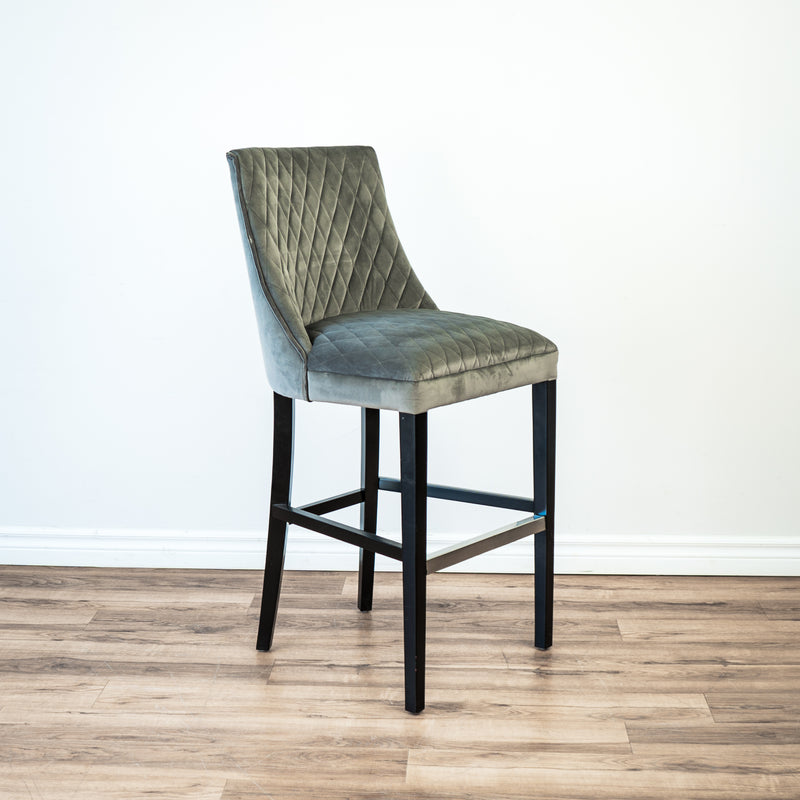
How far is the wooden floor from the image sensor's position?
1.44 m

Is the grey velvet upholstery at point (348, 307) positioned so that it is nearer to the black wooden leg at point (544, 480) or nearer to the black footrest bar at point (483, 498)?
the black wooden leg at point (544, 480)

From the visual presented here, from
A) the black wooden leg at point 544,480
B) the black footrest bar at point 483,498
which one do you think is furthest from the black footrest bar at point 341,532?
the black wooden leg at point 544,480

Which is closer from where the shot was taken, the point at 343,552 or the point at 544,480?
the point at 544,480

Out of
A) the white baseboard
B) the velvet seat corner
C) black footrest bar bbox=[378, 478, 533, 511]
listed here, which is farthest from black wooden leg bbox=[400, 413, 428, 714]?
the white baseboard

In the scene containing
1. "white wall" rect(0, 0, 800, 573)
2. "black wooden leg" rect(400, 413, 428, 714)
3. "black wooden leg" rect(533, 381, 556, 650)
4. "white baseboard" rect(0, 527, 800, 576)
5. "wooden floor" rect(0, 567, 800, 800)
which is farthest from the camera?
"white baseboard" rect(0, 527, 800, 576)

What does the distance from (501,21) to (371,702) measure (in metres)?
1.44

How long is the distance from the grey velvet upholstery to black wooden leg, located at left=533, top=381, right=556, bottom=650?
58 mm

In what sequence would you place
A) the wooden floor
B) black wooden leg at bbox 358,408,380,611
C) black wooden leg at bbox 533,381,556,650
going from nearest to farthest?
the wooden floor → black wooden leg at bbox 533,381,556,650 → black wooden leg at bbox 358,408,380,611

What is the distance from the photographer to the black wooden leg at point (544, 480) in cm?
177

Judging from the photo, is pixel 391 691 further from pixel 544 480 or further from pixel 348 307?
pixel 348 307

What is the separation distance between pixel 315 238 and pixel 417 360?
1.42 feet

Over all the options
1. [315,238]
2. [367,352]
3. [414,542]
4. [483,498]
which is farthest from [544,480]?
[315,238]

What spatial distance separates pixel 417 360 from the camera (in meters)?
1.52

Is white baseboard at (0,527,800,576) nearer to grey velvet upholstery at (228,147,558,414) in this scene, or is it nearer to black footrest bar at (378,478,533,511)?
black footrest bar at (378,478,533,511)
